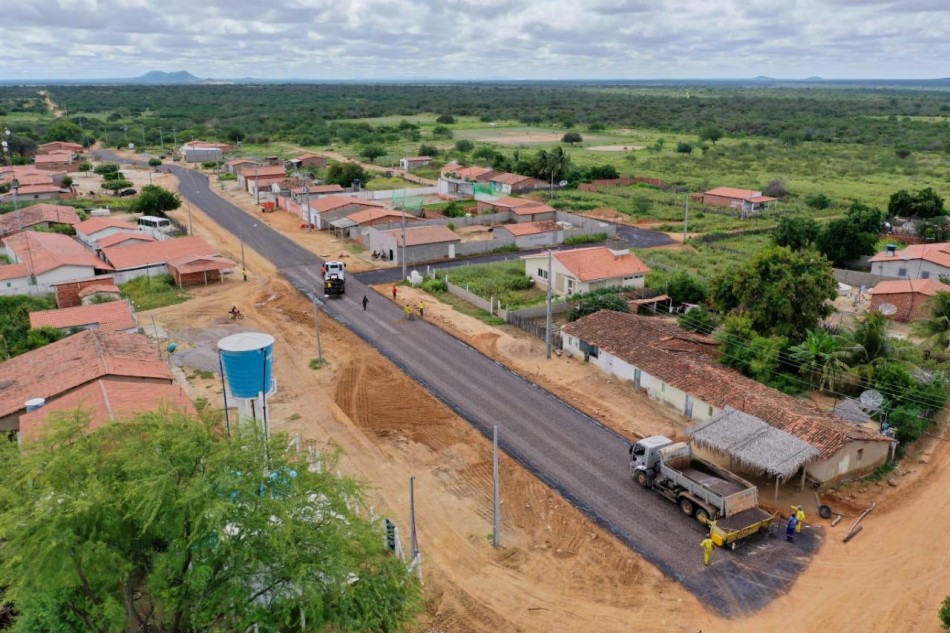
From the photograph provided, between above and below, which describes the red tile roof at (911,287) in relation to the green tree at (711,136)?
below

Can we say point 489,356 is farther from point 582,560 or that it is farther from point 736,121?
point 736,121

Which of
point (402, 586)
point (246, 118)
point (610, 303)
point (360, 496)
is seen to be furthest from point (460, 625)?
point (246, 118)

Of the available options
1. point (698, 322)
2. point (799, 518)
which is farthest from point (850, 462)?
point (698, 322)

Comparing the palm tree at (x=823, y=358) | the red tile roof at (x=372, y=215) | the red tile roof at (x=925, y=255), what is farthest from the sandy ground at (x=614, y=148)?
the palm tree at (x=823, y=358)

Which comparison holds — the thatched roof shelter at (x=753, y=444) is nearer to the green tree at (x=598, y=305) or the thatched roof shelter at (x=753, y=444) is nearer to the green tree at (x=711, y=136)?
the green tree at (x=598, y=305)

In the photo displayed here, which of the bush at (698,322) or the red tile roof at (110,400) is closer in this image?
the red tile roof at (110,400)

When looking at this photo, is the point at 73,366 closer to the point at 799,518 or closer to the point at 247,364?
the point at 247,364

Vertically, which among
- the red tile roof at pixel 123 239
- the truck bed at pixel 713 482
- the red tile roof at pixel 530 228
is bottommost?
the truck bed at pixel 713 482
